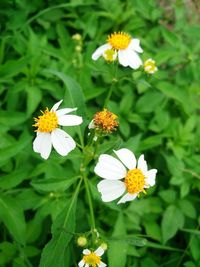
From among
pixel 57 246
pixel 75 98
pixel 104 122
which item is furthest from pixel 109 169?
pixel 75 98

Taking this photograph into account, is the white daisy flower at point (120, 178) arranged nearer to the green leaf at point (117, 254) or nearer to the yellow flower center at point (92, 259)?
the yellow flower center at point (92, 259)

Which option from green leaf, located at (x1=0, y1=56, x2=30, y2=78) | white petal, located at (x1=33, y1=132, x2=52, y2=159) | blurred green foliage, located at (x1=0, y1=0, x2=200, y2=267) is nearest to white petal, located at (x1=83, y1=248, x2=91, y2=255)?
blurred green foliage, located at (x1=0, y1=0, x2=200, y2=267)

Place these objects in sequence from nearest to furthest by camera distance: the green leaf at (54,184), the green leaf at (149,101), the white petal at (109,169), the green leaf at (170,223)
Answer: the white petal at (109,169), the green leaf at (54,184), the green leaf at (170,223), the green leaf at (149,101)

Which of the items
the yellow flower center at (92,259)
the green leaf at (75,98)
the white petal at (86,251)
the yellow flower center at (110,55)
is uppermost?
the yellow flower center at (110,55)

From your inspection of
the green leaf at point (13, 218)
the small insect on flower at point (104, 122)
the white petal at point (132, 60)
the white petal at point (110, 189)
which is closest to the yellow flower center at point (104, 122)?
the small insect on flower at point (104, 122)

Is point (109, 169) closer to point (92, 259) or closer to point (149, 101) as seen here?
point (92, 259)

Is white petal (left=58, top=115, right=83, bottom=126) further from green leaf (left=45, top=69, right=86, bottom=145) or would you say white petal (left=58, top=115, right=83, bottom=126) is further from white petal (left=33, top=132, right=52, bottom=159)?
green leaf (left=45, top=69, right=86, bottom=145)

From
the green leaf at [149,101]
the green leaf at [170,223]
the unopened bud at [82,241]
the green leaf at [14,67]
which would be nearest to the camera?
the unopened bud at [82,241]
